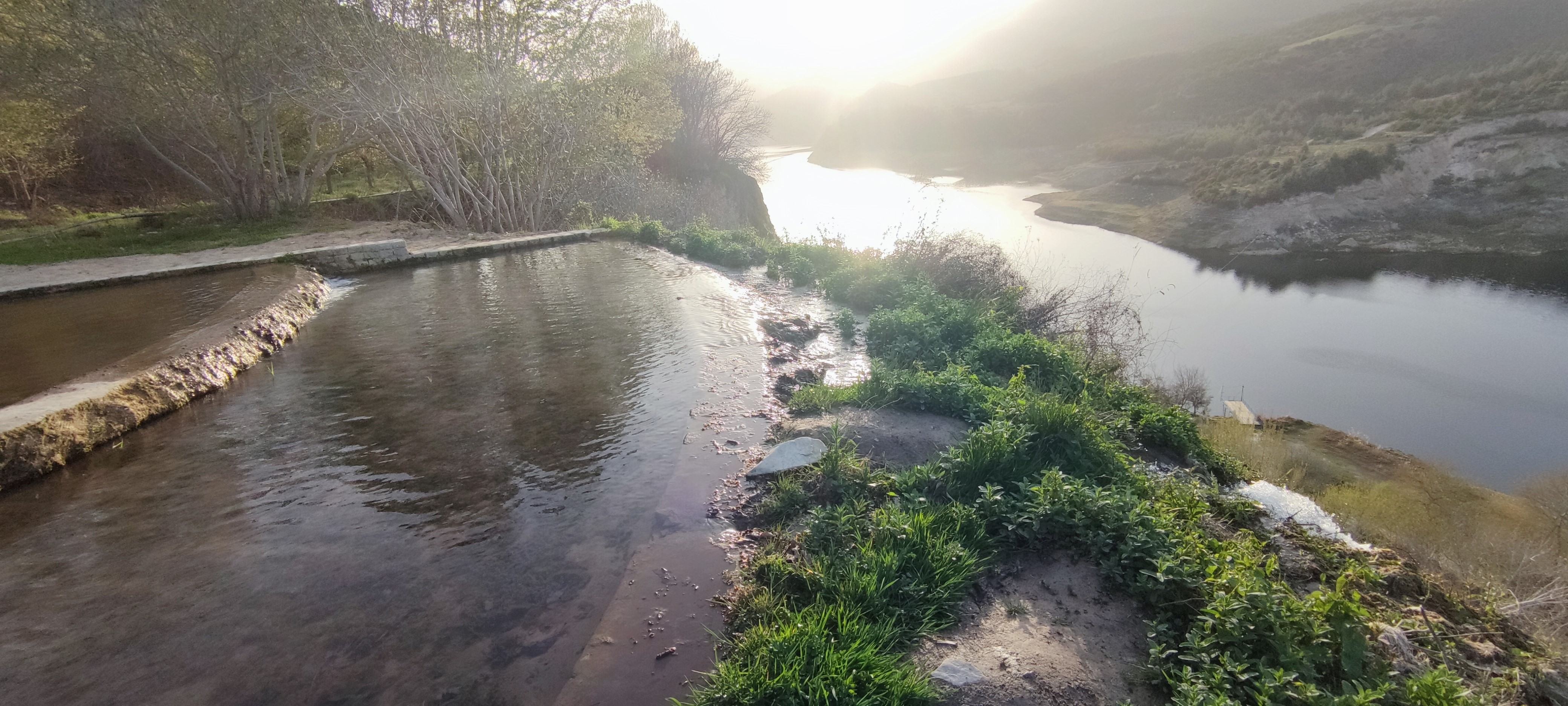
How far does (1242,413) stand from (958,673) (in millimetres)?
11621

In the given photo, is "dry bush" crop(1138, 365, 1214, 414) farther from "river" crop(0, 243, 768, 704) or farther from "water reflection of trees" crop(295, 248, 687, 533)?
"water reflection of trees" crop(295, 248, 687, 533)

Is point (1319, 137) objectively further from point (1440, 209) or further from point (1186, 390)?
point (1186, 390)

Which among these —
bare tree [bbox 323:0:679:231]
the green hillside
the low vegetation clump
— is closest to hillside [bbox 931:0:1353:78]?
the green hillside

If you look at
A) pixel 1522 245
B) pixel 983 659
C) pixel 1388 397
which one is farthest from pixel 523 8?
pixel 1522 245

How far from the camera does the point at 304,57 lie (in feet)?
50.9

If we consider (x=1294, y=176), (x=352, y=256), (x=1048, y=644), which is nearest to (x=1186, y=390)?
(x=1048, y=644)

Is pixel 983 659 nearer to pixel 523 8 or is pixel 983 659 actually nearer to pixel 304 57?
pixel 523 8

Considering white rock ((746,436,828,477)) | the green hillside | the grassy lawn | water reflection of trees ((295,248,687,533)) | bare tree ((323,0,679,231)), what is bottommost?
white rock ((746,436,828,477))

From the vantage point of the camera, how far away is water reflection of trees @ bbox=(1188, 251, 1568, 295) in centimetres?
2044

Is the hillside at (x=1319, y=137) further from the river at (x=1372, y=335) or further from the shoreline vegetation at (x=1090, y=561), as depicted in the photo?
the shoreline vegetation at (x=1090, y=561)

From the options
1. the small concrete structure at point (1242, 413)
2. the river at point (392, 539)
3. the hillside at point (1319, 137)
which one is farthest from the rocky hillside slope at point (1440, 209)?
the river at point (392, 539)

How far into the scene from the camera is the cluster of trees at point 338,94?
47.7 ft

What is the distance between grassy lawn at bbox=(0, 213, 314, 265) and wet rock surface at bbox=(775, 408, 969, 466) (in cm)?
1544

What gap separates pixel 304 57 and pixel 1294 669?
20.6m
